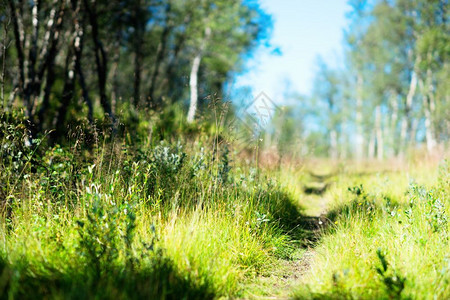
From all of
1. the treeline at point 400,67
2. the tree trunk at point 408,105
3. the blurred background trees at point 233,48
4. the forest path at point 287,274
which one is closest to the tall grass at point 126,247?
the forest path at point 287,274

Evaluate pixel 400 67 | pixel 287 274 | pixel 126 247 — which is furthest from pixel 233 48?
pixel 126 247

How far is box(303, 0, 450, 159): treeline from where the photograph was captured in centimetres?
1482

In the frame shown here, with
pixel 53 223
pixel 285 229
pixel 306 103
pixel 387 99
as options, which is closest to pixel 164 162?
pixel 53 223

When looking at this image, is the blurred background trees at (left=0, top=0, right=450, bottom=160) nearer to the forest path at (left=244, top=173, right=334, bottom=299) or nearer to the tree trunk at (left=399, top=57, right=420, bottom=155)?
the tree trunk at (left=399, top=57, right=420, bottom=155)

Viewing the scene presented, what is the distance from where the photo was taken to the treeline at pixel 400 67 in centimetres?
1482

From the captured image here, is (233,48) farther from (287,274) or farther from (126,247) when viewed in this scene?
(126,247)

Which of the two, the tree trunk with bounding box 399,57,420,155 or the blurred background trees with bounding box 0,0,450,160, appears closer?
the blurred background trees with bounding box 0,0,450,160

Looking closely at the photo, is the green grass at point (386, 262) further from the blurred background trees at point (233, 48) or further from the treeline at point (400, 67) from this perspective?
the treeline at point (400, 67)

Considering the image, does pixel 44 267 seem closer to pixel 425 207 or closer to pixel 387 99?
pixel 425 207

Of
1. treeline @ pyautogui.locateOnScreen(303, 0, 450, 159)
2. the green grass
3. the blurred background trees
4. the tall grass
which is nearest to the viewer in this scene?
the tall grass

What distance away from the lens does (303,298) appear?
2021 millimetres

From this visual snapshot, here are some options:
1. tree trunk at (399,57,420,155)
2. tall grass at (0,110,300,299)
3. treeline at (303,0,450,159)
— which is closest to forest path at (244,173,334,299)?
tall grass at (0,110,300,299)

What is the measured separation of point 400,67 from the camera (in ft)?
59.7

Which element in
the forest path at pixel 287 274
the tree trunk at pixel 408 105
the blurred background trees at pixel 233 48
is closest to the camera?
the forest path at pixel 287 274
